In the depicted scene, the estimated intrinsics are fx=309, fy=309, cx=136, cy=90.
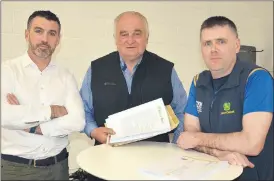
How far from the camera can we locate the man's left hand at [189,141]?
71.9 inches

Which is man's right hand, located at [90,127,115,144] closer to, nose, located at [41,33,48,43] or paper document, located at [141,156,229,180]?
paper document, located at [141,156,229,180]

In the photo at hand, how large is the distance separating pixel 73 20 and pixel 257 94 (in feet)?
6.69

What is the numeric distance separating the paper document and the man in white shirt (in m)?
0.77

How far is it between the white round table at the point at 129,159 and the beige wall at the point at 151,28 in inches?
55.8

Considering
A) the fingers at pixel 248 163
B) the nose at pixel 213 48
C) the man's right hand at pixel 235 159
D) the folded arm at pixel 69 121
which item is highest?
the nose at pixel 213 48

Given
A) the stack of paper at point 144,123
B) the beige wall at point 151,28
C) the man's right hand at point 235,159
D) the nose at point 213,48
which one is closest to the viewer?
the man's right hand at point 235,159

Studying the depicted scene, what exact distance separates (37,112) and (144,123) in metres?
0.72

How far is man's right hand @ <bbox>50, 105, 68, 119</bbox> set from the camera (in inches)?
81.2

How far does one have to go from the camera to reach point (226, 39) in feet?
6.26

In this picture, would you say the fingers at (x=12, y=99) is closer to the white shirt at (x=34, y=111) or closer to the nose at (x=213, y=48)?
the white shirt at (x=34, y=111)

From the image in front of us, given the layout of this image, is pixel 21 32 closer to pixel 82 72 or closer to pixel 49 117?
pixel 82 72

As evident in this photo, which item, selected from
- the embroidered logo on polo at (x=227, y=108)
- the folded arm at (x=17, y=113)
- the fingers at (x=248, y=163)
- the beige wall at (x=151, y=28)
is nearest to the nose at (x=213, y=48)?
the embroidered logo on polo at (x=227, y=108)


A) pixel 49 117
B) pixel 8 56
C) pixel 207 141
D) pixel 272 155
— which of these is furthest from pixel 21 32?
pixel 272 155

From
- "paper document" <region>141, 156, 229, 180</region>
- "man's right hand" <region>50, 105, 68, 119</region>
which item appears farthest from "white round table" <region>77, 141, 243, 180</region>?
"man's right hand" <region>50, 105, 68, 119</region>
